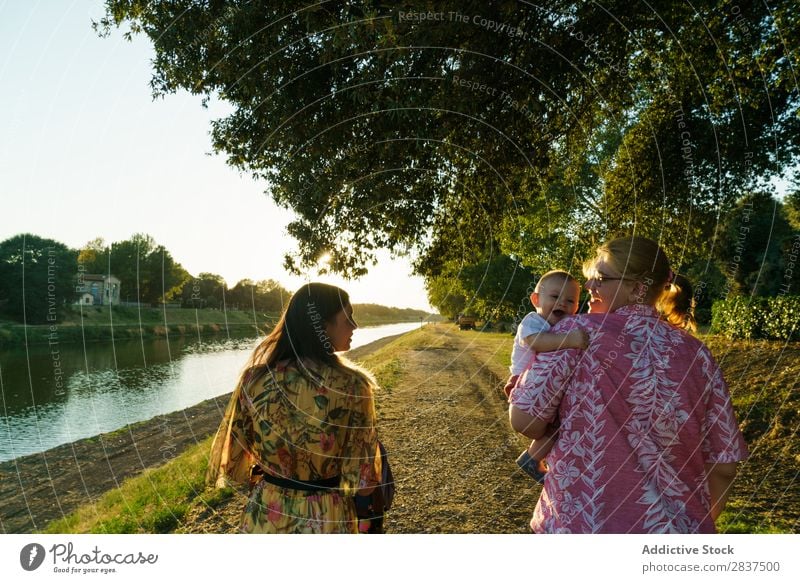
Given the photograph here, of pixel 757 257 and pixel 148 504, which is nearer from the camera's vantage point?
pixel 148 504

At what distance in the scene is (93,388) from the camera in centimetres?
2338

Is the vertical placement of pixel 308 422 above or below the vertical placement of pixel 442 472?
above

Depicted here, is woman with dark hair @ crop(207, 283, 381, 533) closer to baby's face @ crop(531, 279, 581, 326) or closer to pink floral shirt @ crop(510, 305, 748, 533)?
pink floral shirt @ crop(510, 305, 748, 533)

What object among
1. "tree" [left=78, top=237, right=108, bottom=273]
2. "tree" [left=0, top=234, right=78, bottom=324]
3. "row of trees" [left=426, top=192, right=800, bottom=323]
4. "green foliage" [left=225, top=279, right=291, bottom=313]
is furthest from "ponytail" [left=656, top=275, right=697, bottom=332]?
"tree" [left=0, top=234, right=78, bottom=324]

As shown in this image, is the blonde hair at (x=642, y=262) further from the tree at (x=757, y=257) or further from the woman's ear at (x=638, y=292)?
the tree at (x=757, y=257)

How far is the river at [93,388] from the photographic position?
17.3m

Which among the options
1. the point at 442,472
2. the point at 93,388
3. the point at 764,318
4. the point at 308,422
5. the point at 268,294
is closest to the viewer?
the point at 308,422

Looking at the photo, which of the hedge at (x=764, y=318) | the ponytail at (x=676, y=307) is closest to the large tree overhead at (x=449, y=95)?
the ponytail at (x=676, y=307)

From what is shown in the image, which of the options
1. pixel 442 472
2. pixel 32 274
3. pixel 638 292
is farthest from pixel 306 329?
pixel 32 274

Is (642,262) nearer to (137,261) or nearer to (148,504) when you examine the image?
(137,261)

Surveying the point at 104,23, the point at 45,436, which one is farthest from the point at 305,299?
the point at 45,436

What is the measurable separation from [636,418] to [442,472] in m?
6.16

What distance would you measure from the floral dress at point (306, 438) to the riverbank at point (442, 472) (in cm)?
345

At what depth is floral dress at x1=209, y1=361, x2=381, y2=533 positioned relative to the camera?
2.69 meters
